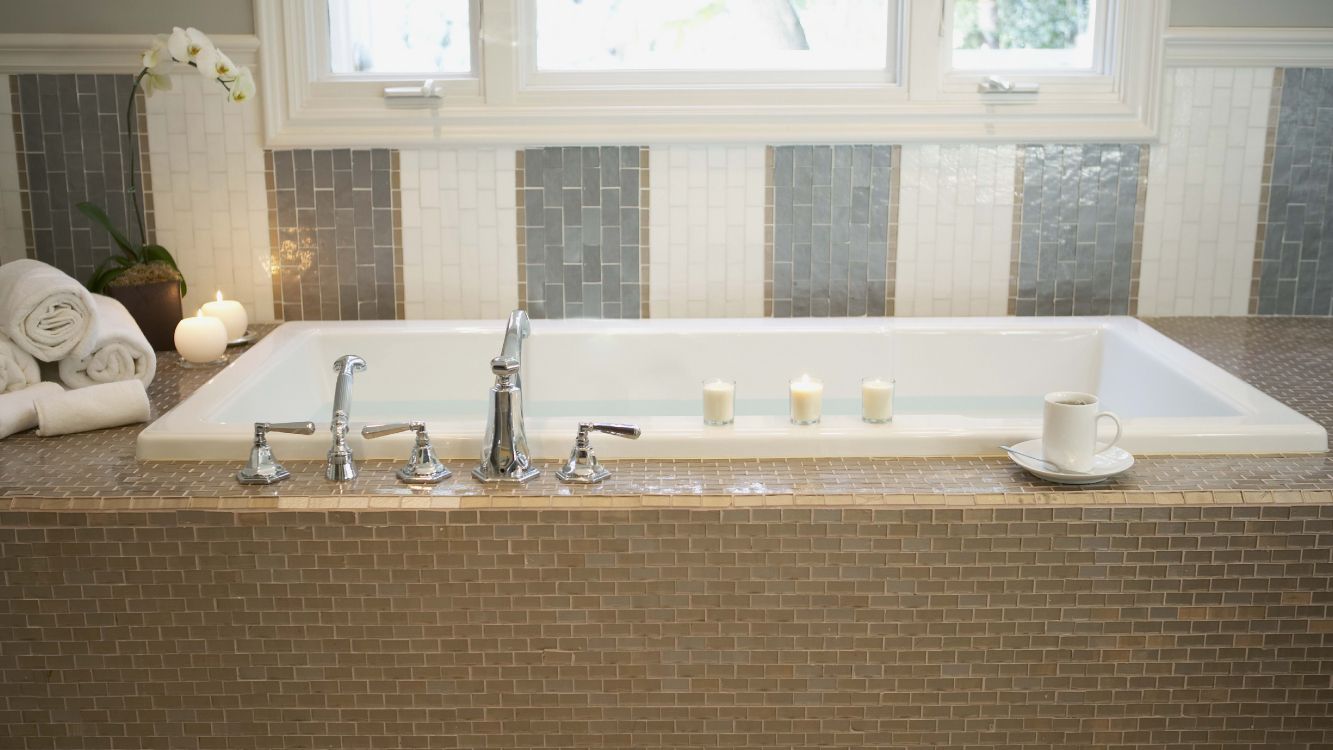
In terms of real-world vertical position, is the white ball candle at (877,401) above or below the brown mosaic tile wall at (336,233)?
below

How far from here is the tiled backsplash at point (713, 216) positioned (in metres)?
2.91

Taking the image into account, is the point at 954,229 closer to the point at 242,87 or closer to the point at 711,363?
the point at 711,363

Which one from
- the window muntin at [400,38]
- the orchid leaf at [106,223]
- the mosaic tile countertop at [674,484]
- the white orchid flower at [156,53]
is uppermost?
the window muntin at [400,38]

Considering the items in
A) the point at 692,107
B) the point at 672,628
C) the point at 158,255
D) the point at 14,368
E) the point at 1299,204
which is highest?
the point at 692,107

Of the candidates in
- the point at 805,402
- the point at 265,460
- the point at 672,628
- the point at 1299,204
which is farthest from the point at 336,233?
the point at 1299,204

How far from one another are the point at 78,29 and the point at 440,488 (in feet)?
5.48

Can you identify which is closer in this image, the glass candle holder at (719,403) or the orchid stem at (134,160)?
the glass candle holder at (719,403)

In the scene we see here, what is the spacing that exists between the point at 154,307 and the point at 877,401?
5.35 ft

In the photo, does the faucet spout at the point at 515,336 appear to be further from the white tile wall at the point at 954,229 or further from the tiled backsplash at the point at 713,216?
the white tile wall at the point at 954,229

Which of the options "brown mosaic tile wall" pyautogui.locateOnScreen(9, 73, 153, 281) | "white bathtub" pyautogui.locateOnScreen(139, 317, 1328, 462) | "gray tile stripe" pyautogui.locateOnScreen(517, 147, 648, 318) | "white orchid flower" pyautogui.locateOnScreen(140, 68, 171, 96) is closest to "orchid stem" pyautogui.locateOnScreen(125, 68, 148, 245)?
"brown mosaic tile wall" pyautogui.locateOnScreen(9, 73, 153, 281)

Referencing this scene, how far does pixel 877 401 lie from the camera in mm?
2094

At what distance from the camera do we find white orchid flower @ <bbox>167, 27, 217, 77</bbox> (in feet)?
8.55

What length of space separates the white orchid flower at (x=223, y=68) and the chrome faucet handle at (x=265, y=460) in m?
1.04

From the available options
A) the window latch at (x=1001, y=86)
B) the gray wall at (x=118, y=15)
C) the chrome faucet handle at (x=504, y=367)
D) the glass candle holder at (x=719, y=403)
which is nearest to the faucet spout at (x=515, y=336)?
the chrome faucet handle at (x=504, y=367)
